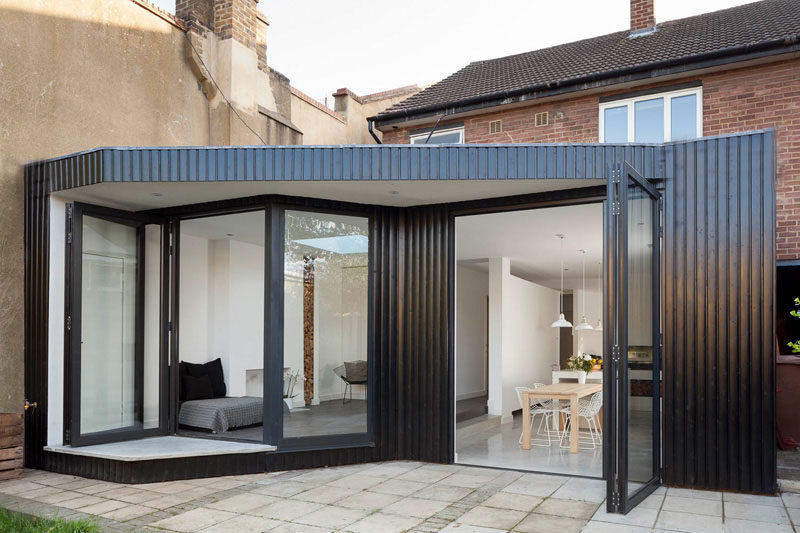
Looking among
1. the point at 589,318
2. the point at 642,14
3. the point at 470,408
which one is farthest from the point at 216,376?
the point at 589,318

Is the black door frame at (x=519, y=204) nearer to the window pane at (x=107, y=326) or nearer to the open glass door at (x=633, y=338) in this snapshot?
the open glass door at (x=633, y=338)

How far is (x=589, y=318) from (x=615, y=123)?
9071mm

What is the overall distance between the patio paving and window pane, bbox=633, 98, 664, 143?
5.56 m

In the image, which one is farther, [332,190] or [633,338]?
[332,190]

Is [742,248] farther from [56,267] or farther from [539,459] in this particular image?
[56,267]

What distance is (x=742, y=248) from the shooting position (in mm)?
5852

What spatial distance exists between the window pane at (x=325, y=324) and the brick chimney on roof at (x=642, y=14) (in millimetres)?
8084

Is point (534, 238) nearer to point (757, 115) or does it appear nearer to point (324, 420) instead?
point (757, 115)

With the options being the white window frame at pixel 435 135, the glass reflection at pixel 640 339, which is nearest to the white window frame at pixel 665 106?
the white window frame at pixel 435 135

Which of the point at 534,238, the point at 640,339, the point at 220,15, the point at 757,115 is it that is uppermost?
the point at 220,15

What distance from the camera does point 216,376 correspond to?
8.90 m

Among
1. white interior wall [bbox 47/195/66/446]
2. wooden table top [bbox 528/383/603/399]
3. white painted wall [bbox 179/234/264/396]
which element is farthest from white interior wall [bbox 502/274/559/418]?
white interior wall [bbox 47/195/66/446]

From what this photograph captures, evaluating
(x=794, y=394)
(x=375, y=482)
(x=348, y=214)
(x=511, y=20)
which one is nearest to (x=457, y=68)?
(x=511, y=20)

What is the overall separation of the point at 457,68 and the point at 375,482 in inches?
408
